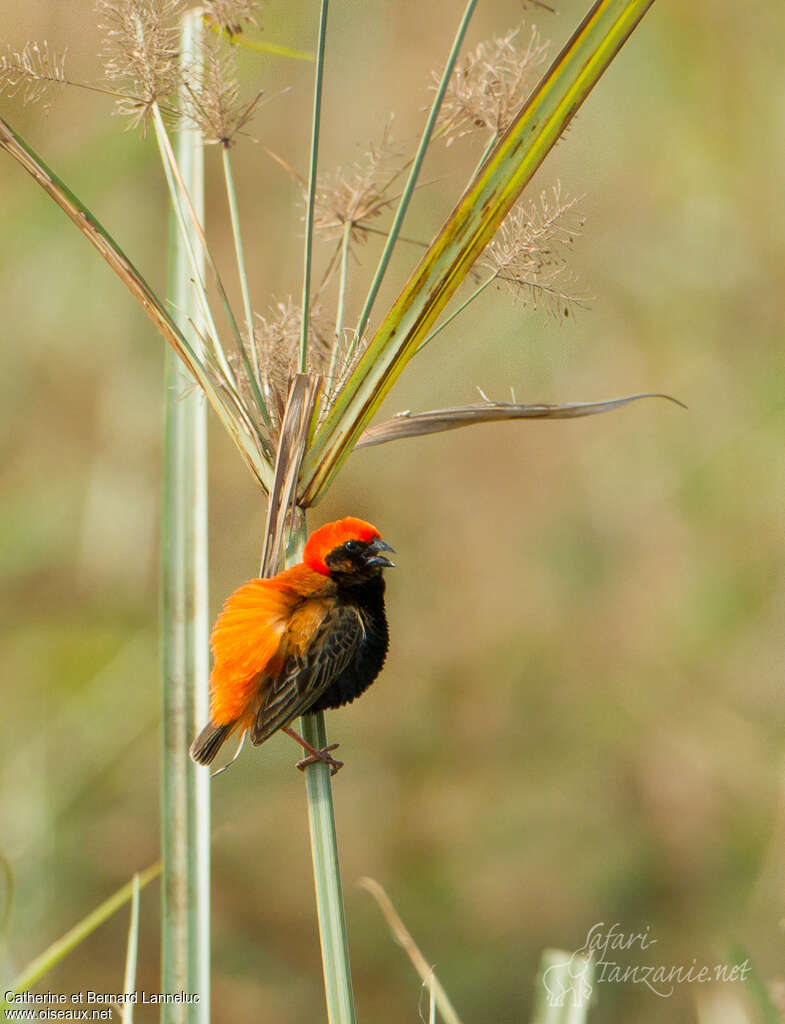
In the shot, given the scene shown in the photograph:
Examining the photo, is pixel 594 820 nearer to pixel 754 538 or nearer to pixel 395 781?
pixel 395 781

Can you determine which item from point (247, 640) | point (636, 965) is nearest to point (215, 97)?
point (247, 640)

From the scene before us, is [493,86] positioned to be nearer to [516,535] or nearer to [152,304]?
[152,304]

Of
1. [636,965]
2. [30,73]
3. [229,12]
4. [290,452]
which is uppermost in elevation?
[229,12]

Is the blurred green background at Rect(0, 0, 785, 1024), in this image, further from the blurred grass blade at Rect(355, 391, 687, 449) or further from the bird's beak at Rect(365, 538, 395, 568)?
the blurred grass blade at Rect(355, 391, 687, 449)

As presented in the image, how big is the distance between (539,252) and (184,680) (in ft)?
2.94

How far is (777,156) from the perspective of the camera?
386 cm

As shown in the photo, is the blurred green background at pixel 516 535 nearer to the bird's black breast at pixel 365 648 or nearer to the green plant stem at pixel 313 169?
the bird's black breast at pixel 365 648

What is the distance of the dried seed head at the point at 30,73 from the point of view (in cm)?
148

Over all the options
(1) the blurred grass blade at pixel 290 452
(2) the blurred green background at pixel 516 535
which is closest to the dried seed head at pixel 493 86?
(1) the blurred grass blade at pixel 290 452

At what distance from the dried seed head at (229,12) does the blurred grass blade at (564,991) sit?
166cm

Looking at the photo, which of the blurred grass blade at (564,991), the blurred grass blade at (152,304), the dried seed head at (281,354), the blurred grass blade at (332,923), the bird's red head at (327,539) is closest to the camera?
the blurred grass blade at (332,923)

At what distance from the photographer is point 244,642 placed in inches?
64.9

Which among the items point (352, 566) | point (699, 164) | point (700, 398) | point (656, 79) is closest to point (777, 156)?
point (699, 164)

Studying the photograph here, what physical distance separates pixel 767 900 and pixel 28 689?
2852mm
